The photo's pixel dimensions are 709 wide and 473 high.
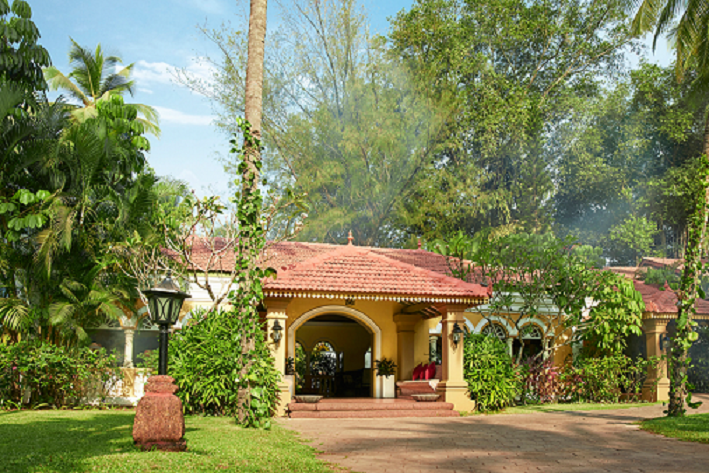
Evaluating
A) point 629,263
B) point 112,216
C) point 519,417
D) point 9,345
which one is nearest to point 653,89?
point 629,263

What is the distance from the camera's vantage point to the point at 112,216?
15219 mm

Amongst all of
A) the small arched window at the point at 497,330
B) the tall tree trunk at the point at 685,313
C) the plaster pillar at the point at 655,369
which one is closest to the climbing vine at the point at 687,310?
the tall tree trunk at the point at 685,313

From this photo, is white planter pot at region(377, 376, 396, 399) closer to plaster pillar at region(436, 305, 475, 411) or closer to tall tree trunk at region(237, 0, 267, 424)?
plaster pillar at region(436, 305, 475, 411)

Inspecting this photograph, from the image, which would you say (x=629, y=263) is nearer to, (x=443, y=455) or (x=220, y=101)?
(x=220, y=101)

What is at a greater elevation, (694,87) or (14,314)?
(694,87)

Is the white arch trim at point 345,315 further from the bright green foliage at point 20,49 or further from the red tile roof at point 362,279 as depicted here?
the bright green foliage at point 20,49

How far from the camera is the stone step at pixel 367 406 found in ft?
43.5

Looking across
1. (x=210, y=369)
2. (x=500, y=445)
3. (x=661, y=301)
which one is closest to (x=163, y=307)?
(x=500, y=445)

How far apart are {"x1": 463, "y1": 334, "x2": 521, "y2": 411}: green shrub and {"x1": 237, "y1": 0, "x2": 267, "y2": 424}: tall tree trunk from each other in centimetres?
618

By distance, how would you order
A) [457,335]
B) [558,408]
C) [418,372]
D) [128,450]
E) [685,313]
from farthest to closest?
[418,372] → [558,408] → [457,335] → [685,313] → [128,450]

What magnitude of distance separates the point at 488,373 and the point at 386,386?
10.3ft

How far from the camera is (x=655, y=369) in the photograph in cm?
1758

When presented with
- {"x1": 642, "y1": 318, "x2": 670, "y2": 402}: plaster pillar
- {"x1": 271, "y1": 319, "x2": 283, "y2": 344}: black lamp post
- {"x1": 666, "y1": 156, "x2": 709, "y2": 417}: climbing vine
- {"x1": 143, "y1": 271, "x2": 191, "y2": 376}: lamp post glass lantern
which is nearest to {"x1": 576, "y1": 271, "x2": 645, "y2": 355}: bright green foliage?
{"x1": 642, "y1": 318, "x2": 670, "y2": 402}: plaster pillar

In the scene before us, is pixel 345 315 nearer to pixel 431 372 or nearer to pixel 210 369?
pixel 431 372
